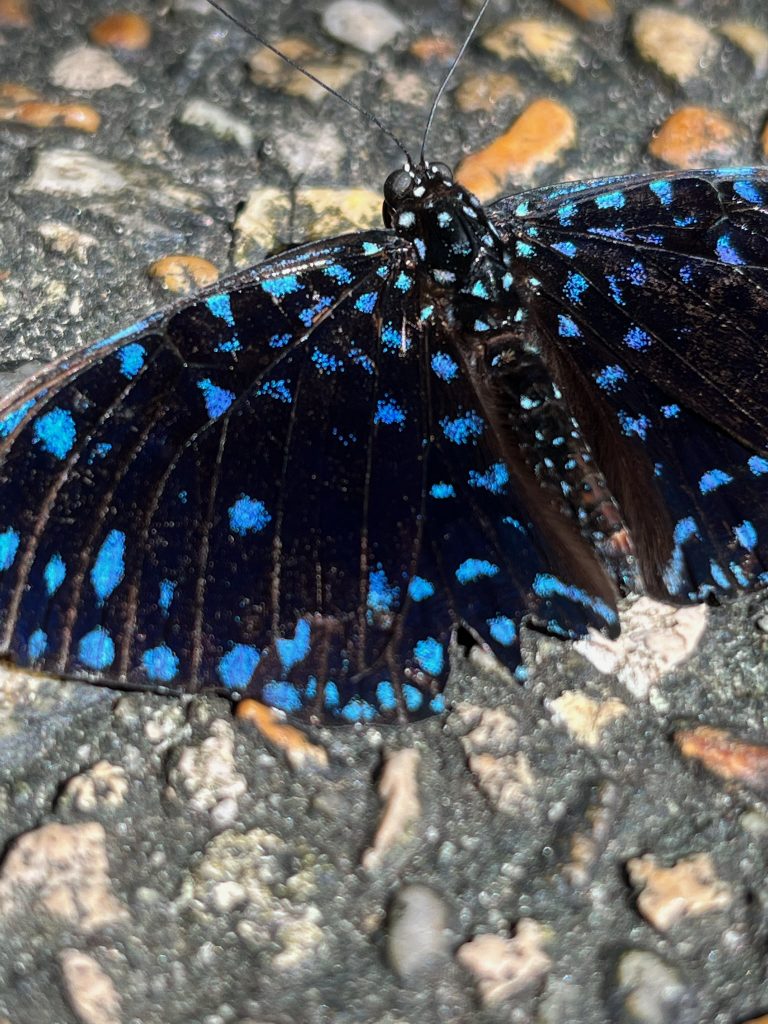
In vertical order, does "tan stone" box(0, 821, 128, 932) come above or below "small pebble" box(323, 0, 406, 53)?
below

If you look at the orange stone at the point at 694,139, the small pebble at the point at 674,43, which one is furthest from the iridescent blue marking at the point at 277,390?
A: the small pebble at the point at 674,43

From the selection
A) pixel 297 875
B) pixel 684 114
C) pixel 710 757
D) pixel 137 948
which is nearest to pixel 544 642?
pixel 710 757

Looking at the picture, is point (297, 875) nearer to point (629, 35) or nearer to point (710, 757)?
point (710, 757)

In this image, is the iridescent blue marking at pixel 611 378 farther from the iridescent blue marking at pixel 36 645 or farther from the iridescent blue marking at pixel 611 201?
the iridescent blue marking at pixel 36 645

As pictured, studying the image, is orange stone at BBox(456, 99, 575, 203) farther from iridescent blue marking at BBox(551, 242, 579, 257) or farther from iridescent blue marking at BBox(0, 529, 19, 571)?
iridescent blue marking at BBox(0, 529, 19, 571)

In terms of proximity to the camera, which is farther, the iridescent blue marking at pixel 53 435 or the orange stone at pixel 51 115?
the orange stone at pixel 51 115

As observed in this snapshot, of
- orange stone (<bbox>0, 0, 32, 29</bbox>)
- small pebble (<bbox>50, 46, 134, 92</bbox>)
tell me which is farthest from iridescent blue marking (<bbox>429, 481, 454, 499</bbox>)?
orange stone (<bbox>0, 0, 32, 29</bbox>)
